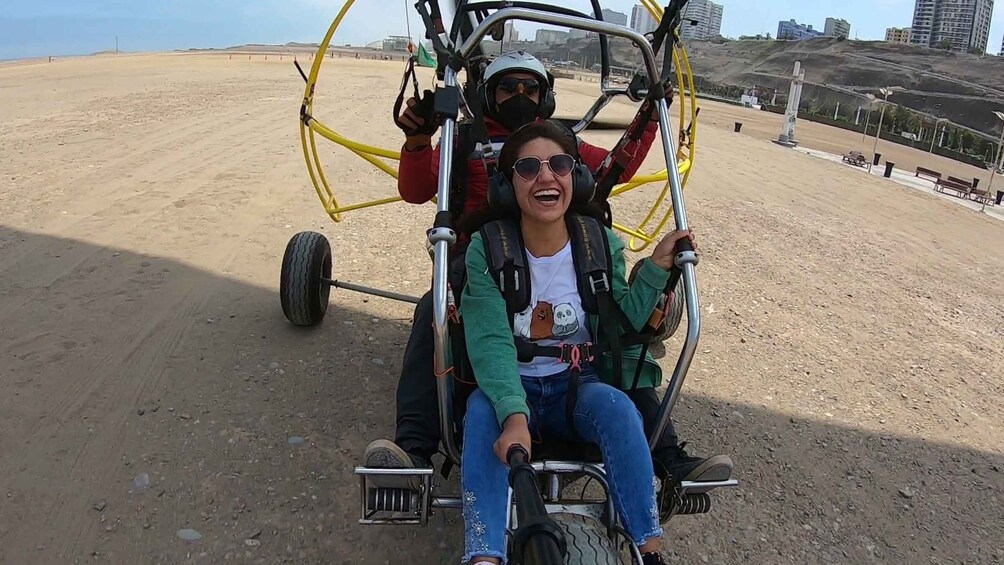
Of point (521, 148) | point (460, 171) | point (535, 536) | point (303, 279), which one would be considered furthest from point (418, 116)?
point (535, 536)

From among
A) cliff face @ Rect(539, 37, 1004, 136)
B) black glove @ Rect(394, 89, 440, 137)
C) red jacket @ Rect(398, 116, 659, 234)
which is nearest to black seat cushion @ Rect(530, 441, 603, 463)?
red jacket @ Rect(398, 116, 659, 234)

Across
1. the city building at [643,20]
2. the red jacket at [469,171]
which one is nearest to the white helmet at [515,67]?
the red jacket at [469,171]

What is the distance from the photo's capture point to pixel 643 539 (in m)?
1.94

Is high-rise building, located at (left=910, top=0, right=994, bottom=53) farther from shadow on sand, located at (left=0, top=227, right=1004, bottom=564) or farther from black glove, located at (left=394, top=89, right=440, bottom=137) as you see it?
black glove, located at (left=394, top=89, right=440, bottom=137)

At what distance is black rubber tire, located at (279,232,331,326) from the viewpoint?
3.78 metres

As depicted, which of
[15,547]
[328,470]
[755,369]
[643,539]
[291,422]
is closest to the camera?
[643,539]

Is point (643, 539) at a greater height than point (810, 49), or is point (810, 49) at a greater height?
point (810, 49)

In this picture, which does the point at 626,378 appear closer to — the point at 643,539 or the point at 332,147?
the point at 643,539

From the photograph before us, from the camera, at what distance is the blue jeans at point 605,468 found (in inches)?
76.4

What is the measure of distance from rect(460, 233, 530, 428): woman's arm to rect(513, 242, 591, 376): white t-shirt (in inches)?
4.6

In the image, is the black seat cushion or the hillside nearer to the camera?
the black seat cushion

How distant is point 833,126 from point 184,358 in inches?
1574

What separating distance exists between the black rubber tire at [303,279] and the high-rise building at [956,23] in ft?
294

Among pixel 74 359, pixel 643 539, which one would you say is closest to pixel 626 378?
pixel 643 539
